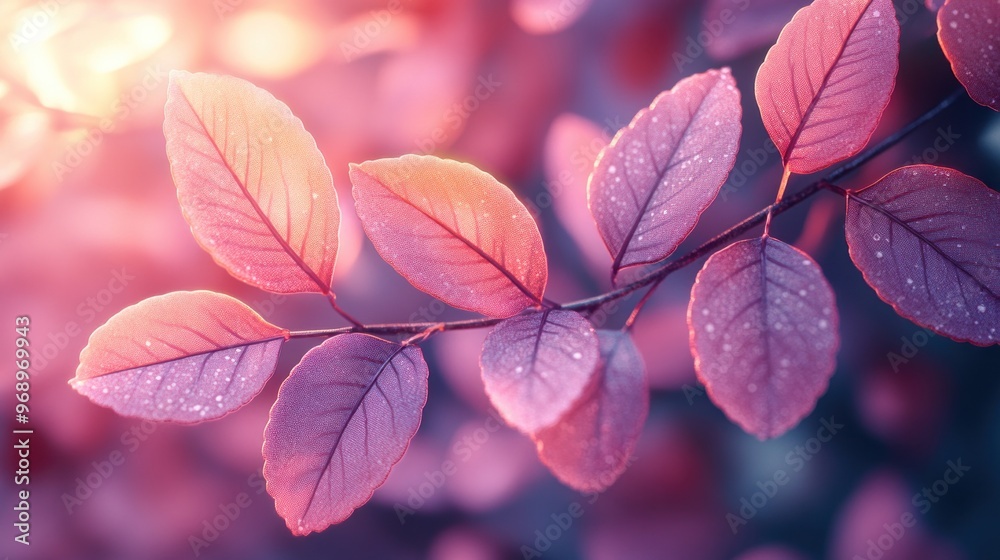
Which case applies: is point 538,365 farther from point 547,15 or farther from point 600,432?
point 547,15

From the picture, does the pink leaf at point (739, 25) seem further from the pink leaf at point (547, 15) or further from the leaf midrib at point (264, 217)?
the leaf midrib at point (264, 217)

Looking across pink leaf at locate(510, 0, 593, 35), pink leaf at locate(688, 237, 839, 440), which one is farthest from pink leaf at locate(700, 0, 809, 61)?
pink leaf at locate(688, 237, 839, 440)

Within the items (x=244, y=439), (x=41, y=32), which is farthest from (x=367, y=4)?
(x=244, y=439)

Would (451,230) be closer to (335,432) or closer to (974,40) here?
(335,432)

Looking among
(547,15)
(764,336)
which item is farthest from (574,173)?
(764,336)

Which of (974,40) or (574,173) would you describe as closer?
(974,40)

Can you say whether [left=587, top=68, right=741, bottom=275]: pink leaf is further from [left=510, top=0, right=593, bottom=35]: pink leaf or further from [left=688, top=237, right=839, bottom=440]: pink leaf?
[left=510, top=0, right=593, bottom=35]: pink leaf

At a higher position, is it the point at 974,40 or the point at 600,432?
the point at 974,40
